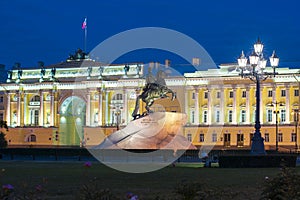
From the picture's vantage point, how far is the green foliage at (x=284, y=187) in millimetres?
12438

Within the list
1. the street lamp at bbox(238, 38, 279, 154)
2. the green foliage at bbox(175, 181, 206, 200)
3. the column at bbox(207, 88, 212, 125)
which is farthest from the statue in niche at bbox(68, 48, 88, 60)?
the green foliage at bbox(175, 181, 206, 200)

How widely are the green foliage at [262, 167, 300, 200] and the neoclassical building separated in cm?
7511

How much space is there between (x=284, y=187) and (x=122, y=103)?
92.2m

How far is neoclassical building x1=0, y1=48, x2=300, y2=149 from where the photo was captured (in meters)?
92.4

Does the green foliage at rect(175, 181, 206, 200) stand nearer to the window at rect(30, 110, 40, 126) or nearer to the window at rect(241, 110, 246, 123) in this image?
the window at rect(241, 110, 246, 123)

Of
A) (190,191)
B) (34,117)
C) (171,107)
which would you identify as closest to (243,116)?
(171,107)

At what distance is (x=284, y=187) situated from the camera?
41.9 ft

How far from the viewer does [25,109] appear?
111 metres

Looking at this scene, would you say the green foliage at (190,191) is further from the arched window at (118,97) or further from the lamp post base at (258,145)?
the arched window at (118,97)

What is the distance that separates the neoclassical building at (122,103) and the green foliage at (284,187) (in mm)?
75115

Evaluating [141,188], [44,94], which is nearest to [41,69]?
[44,94]

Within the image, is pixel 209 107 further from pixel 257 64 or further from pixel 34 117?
pixel 257 64

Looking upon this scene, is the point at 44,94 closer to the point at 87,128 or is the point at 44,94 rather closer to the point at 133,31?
the point at 87,128

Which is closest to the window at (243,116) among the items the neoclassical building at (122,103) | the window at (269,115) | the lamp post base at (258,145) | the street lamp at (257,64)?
the neoclassical building at (122,103)
